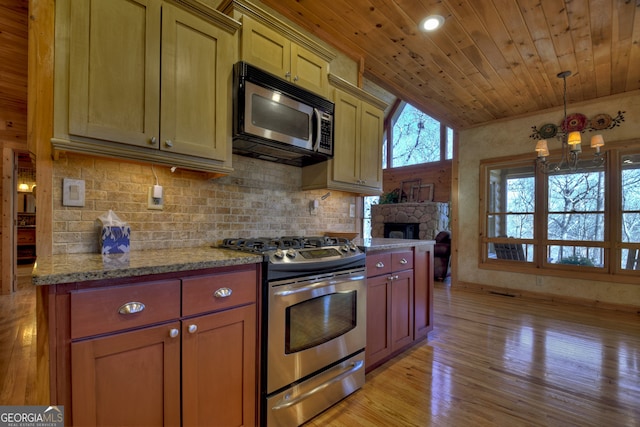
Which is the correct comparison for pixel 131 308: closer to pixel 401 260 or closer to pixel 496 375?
pixel 401 260

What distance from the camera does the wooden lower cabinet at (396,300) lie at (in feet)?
6.82

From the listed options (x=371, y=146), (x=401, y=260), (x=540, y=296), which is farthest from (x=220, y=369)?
(x=540, y=296)

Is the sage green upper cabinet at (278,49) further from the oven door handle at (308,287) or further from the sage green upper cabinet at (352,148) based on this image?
the oven door handle at (308,287)

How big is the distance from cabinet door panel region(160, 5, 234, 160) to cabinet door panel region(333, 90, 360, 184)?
3.12 feet

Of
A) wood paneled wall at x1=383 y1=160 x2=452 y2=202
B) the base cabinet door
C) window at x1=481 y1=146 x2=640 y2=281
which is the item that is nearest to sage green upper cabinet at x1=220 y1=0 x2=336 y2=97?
the base cabinet door

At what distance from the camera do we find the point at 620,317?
3359mm

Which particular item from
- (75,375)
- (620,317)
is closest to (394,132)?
(620,317)

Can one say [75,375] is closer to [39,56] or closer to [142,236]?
[142,236]

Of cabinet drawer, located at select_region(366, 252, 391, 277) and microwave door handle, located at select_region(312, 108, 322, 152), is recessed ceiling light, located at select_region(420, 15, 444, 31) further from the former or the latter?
cabinet drawer, located at select_region(366, 252, 391, 277)

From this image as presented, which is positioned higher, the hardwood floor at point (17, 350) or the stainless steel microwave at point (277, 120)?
the stainless steel microwave at point (277, 120)

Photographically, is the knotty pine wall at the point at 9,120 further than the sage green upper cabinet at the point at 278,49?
Yes

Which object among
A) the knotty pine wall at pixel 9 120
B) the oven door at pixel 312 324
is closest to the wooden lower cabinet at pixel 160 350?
the oven door at pixel 312 324

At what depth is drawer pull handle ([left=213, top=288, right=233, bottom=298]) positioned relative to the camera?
1243 millimetres

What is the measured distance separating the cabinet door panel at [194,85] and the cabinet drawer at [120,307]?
2.42 ft
